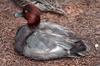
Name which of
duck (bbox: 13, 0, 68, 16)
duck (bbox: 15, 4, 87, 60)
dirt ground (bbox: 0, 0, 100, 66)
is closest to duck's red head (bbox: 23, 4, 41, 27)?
duck (bbox: 15, 4, 87, 60)

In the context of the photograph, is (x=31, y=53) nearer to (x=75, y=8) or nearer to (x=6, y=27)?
(x=6, y=27)

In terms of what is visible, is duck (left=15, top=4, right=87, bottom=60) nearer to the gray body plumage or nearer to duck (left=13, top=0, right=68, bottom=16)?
the gray body plumage

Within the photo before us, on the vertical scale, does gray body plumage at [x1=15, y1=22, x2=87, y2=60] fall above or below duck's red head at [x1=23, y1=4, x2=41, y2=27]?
below

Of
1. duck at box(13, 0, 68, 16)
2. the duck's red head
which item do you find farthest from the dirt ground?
the duck's red head

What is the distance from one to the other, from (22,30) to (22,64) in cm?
66

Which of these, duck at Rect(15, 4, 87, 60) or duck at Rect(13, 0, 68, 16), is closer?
duck at Rect(15, 4, 87, 60)

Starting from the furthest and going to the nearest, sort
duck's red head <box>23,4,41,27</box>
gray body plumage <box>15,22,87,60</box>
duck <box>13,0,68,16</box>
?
duck <box>13,0,68,16</box>
duck's red head <box>23,4,41,27</box>
gray body plumage <box>15,22,87,60</box>

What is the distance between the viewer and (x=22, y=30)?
602cm

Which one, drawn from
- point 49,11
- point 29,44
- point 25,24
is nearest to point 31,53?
point 29,44

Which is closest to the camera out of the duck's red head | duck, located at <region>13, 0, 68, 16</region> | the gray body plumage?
the gray body plumage

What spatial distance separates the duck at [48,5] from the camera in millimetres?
6854

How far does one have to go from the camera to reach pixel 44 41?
18.7ft

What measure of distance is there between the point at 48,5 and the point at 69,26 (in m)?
0.80

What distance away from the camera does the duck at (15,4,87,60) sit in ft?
18.5
